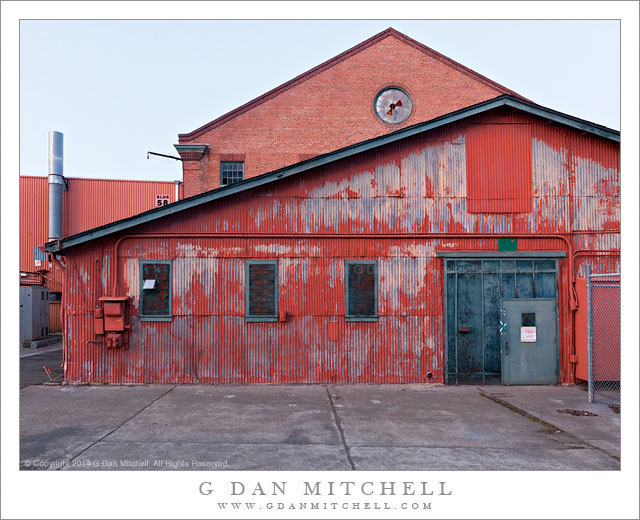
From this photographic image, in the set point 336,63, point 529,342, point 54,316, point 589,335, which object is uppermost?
point 336,63

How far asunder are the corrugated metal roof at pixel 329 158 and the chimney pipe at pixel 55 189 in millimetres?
19033

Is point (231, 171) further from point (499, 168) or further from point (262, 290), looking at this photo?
point (499, 168)

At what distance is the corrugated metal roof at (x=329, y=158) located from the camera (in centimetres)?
1247

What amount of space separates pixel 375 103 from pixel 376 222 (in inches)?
625

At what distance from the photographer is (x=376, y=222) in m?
13.0

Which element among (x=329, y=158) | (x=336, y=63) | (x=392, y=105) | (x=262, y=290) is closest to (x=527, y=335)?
(x=329, y=158)

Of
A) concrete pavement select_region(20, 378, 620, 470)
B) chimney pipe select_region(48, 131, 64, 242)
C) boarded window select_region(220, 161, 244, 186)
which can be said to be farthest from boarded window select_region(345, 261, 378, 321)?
chimney pipe select_region(48, 131, 64, 242)

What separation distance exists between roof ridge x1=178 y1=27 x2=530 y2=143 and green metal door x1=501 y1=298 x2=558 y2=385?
58.9ft

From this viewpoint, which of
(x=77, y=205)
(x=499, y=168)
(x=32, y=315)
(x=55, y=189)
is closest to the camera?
(x=499, y=168)

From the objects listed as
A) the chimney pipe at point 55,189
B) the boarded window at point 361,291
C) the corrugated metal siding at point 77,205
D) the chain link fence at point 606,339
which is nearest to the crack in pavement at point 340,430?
the boarded window at point 361,291

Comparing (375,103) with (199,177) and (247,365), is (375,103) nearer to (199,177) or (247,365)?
(199,177)

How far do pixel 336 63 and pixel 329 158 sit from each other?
53.6ft

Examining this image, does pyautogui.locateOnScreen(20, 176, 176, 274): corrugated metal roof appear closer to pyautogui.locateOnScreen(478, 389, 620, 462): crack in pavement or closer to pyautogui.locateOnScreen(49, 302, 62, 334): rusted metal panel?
pyautogui.locateOnScreen(49, 302, 62, 334): rusted metal panel

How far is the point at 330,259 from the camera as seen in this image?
42.2 ft
